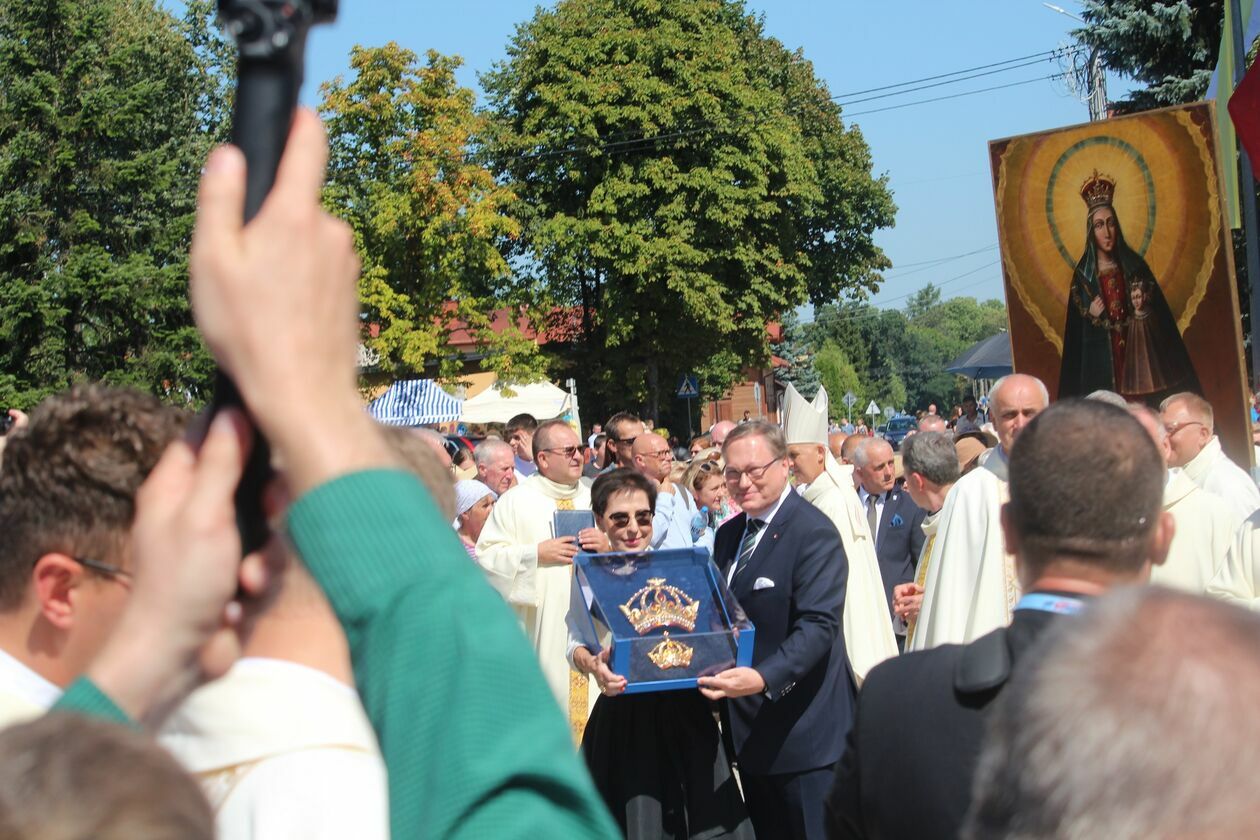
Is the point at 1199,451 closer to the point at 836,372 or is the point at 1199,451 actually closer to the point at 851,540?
the point at 851,540

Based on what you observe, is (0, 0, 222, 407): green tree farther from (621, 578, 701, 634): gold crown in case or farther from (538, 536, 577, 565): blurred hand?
(621, 578, 701, 634): gold crown in case

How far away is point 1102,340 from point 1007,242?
1.01 metres

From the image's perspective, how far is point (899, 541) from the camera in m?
9.76

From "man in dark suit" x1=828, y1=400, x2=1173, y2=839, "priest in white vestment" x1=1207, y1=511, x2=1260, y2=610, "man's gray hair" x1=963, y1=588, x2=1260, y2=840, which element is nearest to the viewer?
"man's gray hair" x1=963, y1=588, x2=1260, y2=840

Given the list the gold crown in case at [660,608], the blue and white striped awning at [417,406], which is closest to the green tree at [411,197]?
the blue and white striped awning at [417,406]

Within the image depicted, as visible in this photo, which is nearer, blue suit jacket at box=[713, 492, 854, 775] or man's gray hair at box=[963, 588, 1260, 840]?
man's gray hair at box=[963, 588, 1260, 840]

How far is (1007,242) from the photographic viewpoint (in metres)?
10.8

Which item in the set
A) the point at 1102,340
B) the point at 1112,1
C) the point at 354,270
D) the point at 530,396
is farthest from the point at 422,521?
the point at 1112,1

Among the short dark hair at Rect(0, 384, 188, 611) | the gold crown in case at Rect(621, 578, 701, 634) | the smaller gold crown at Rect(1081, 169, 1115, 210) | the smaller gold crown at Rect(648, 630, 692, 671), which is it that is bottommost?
the smaller gold crown at Rect(648, 630, 692, 671)

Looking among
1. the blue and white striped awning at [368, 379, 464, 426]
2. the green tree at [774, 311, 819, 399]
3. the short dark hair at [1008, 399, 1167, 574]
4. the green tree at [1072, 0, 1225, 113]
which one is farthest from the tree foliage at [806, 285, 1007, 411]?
the short dark hair at [1008, 399, 1167, 574]

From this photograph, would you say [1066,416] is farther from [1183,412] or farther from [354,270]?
[1183,412]

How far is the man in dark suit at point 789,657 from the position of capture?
587 centimetres

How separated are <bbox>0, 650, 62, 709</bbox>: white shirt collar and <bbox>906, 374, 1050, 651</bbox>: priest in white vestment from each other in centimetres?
380

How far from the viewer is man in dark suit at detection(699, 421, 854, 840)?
19.3 feet
